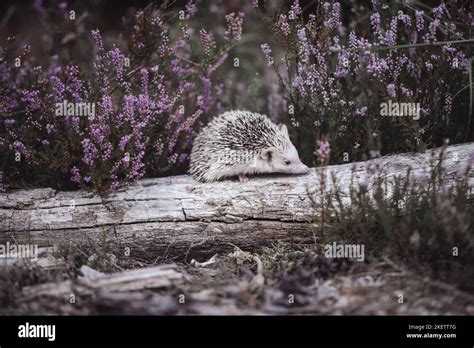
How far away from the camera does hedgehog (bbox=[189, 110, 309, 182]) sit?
5.28 m

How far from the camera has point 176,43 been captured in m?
5.98

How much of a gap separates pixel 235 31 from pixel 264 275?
9.64ft

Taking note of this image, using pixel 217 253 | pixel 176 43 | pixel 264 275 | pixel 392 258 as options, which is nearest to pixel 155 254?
pixel 217 253

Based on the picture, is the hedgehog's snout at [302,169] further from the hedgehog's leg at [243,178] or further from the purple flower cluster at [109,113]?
the purple flower cluster at [109,113]

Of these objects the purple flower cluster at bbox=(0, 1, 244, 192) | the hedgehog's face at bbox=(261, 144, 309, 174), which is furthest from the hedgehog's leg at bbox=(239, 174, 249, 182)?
the purple flower cluster at bbox=(0, 1, 244, 192)

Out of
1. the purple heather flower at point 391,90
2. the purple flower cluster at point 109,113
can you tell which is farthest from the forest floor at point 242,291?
the purple heather flower at point 391,90

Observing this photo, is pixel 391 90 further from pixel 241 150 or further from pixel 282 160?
pixel 241 150

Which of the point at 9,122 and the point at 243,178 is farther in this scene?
the point at 243,178

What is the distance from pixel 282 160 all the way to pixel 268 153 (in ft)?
0.57

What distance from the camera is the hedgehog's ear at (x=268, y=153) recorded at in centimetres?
530

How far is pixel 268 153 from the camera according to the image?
17.5 feet

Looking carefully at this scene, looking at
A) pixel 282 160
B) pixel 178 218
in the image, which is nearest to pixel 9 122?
pixel 178 218
